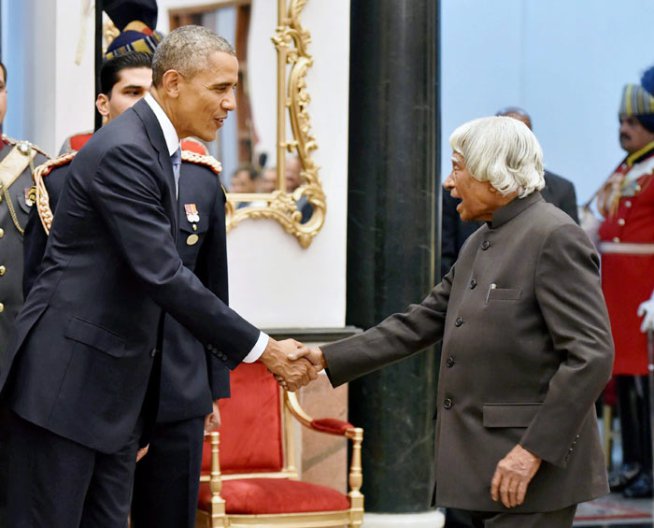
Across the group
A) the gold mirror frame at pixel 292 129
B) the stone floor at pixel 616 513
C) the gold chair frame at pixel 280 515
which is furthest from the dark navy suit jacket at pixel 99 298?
the stone floor at pixel 616 513

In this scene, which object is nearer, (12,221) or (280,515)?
(12,221)

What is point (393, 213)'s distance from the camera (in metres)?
5.86

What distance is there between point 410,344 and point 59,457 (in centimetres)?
94

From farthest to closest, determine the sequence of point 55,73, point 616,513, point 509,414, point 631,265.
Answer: point 631,265 < point 616,513 < point 55,73 < point 509,414

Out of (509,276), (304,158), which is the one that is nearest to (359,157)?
(304,158)

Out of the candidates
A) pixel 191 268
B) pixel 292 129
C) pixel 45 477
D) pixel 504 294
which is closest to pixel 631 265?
pixel 292 129

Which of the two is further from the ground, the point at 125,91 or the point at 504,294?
the point at 125,91

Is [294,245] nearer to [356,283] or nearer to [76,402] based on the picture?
[356,283]

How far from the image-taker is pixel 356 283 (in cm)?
594

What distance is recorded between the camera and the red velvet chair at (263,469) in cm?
492

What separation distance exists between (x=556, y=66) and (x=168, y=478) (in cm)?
427

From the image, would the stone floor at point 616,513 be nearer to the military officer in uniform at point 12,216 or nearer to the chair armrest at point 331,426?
the chair armrest at point 331,426

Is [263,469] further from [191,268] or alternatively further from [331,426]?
[191,268]

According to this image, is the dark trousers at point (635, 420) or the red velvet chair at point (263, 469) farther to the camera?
the dark trousers at point (635, 420)
